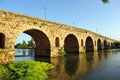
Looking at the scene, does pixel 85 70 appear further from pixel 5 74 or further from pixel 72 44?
pixel 72 44

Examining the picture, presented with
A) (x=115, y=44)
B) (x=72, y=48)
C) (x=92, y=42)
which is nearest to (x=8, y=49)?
(x=72, y=48)

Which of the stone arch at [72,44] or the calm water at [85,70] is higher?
the stone arch at [72,44]

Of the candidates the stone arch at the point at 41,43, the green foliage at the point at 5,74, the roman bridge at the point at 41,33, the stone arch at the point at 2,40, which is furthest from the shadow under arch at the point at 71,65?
the stone arch at the point at 2,40

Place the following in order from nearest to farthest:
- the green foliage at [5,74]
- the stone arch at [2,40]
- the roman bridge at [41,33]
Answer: the green foliage at [5,74], the stone arch at [2,40], the roman bridge at [41,33]

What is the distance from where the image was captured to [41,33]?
24.2 m

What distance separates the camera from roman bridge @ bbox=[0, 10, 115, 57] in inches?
703

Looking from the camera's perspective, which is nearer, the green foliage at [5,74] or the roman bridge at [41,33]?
Answer: the green foliage at [5,74]

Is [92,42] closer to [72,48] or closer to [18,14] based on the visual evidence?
[72,48]

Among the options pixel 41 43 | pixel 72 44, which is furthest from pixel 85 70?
pixel 72 44

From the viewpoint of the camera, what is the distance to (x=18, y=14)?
19531mm

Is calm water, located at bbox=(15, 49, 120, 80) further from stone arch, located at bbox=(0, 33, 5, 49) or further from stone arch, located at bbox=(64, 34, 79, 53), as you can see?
stone arch, located at bbox=(64, 34, 79, 53)

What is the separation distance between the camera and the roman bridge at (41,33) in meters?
17.9

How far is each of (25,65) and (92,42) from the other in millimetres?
33891

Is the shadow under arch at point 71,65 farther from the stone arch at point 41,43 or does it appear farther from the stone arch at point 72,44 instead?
the stone arch at point 72,44
